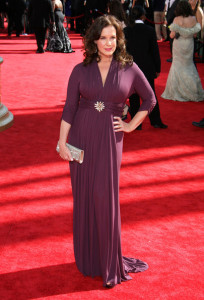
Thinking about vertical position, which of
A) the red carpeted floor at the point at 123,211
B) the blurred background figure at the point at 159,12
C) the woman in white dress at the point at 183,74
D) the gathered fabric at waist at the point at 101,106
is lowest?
the red carpeted floor at the point at 123,211

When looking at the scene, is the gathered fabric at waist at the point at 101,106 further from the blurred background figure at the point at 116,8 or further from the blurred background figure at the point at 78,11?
the blurred background figure at the point at 78,11

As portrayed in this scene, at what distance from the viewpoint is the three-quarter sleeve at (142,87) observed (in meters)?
2.92

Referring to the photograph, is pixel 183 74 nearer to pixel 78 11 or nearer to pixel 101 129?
pixel 101 129

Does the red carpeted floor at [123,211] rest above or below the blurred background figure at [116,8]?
below

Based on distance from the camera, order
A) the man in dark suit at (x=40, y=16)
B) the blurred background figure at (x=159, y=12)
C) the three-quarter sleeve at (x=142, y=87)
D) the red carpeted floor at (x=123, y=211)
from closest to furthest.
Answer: the three-quarter sleeve at (x=142, y=87)
the red carpeted floor at (x=123, y=211)
the man in dark suit at (x=40, y=16)
the blurred background figure at (x=159, y=12)

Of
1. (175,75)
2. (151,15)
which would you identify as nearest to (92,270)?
(175,75)

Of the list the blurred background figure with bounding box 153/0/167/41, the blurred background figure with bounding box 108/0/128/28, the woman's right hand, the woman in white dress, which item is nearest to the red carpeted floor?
the woman in white dress

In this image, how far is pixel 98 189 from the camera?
2961mm

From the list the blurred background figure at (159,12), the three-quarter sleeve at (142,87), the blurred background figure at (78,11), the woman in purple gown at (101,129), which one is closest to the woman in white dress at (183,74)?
the three-quarter sleeve at (142,87)

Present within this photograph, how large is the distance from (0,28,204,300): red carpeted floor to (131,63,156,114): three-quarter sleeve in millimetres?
1202

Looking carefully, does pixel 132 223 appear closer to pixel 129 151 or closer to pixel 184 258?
pixel 184 258

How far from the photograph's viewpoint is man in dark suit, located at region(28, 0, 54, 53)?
539 inches

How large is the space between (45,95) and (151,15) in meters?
9.39

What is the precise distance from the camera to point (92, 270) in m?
3.23
